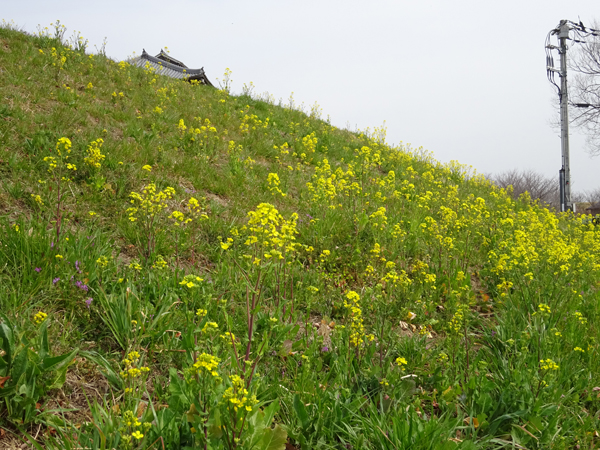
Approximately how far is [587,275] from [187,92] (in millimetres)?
8958

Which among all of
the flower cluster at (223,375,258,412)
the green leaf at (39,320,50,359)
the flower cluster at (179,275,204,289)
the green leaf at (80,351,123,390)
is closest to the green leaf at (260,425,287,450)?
the flower cluster at (223,375,258,412)

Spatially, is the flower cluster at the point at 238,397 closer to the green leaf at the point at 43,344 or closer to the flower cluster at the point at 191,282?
the flower cluster at the point at 191,282

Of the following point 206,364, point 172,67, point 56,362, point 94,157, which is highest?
point 172,67

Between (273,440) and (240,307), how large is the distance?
1464mm

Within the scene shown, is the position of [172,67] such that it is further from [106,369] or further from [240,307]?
[106,369]

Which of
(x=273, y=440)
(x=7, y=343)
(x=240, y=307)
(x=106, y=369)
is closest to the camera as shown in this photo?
(x=273, y=440)

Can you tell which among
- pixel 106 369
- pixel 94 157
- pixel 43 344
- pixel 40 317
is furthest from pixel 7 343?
pixel 94 157

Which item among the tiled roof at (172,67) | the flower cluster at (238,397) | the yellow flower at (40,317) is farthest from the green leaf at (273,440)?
the tiled roof at (172,67)

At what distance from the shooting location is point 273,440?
177 cm

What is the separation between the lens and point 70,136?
4969 mm

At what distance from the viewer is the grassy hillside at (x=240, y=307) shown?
192 cm

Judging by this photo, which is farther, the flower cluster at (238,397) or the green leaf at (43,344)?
the green leaf at (43,344)

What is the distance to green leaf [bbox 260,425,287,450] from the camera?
1764 millimetres

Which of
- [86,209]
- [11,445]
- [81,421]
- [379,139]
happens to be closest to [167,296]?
[81,421]
